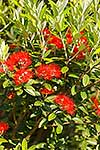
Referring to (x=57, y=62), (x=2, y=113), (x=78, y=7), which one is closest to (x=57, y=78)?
(x=57, y=62)

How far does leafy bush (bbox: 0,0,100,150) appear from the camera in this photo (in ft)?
7.61

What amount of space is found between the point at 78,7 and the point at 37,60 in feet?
1.39

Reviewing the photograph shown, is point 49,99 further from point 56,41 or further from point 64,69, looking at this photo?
point 56,41

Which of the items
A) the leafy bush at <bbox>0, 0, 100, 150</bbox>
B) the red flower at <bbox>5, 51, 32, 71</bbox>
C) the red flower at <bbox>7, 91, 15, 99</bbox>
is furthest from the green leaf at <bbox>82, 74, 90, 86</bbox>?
the red flower at <bbox>7, 91, 15, 99</bbox>

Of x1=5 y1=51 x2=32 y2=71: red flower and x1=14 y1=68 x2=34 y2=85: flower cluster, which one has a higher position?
x1=5 y1=51 x2=32 y2=71: red flower

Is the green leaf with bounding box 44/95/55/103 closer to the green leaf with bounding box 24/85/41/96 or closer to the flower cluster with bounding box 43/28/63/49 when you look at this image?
the green leaf with bounding box 24/85/41/96

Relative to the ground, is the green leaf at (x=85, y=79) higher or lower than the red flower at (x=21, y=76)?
lower

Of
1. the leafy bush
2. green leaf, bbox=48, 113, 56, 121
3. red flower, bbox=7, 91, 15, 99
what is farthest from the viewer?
red flower, bbox=7, 91, 15, 99

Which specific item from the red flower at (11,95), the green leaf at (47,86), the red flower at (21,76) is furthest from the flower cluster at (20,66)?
the red flower at (11,95)

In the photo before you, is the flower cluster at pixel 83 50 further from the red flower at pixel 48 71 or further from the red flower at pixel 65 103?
the red flower at pixel 65 103

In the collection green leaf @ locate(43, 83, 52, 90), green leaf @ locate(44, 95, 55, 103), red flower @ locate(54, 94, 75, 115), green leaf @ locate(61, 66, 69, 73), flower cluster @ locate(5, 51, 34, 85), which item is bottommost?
red flower @ locate(54, 94, 75, 115)

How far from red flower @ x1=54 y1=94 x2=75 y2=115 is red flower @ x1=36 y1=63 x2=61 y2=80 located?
140 millimetres

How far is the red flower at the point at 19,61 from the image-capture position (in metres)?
2.36

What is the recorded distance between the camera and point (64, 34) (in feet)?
8.06
